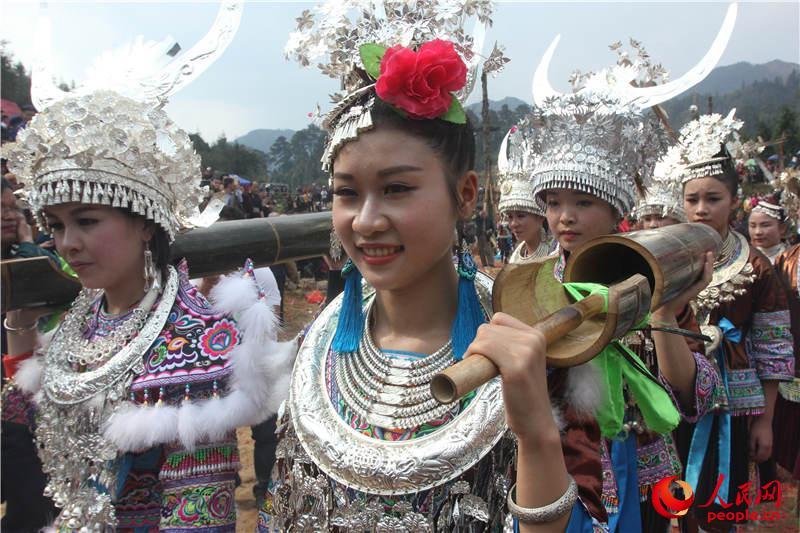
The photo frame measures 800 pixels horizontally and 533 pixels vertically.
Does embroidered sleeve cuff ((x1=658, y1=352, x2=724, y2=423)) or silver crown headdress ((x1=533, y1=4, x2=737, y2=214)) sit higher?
silver crown headdress ((x1=533, y1=4, x2=737, y2=214))

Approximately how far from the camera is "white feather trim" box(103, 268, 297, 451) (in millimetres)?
1997

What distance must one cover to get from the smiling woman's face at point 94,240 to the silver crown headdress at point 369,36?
1056 mm

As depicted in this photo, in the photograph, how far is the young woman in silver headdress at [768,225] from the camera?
6578mm

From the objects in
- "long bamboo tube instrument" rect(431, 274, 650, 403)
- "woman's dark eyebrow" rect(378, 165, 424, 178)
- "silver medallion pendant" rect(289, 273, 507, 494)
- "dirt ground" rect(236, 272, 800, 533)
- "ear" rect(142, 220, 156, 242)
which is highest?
"woman's dark eyebrow" rect(378, 165, 424, 178)

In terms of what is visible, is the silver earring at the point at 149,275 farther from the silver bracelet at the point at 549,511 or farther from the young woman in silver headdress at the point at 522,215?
the young woman in silver headdress at the point at 522,215

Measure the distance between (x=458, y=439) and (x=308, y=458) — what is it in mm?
471

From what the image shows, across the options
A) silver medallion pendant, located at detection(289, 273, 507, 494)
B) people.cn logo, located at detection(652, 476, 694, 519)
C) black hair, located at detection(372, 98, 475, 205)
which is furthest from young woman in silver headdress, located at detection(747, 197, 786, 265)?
black hair, located at detection(372, 98, 475, 205)

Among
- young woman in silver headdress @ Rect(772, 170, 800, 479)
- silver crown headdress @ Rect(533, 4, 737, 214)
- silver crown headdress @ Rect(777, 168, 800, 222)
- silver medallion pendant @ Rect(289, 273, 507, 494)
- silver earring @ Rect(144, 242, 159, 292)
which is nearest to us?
silver medallion pendant @ Rect(289, 273, 507, 494)

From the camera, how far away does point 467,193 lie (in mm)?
1713

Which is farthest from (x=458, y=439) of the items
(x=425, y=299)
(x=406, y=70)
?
(x=406, y=70)

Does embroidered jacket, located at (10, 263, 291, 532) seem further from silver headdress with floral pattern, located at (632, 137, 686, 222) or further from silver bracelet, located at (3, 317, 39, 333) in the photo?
silver headdress with floral pattern, located at (632, 137, 686, 222)

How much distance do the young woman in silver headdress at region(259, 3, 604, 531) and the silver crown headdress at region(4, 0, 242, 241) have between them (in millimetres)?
998

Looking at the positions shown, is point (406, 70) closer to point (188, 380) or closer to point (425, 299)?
point (425, 299)

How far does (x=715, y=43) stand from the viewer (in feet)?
7.58
